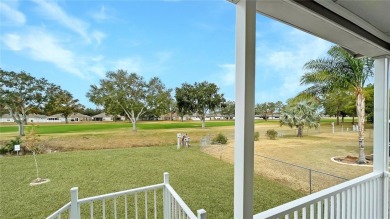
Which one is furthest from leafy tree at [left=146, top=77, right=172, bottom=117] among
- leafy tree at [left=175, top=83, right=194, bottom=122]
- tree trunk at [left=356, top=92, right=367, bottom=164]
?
tree trunk at [left=356, top=92, right=367, bottom=164]

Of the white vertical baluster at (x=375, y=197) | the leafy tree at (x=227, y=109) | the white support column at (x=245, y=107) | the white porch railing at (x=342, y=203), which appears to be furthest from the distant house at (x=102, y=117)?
the white vertical baluster at (x=375, y=197)

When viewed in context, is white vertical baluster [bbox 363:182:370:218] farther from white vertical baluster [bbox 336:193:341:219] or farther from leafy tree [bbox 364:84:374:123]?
leafy tree [bbox 364:84:374:123]

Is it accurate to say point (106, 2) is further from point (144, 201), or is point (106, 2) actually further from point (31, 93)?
point (144, 201)

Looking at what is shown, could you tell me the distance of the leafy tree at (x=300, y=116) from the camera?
7.91 feet

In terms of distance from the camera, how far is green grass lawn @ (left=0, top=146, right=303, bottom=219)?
53.4 inches

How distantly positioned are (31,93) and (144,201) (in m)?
1.23

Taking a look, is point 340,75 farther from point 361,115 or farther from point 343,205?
point 343,205

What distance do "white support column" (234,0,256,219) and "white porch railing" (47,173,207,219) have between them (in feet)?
→ 1.93

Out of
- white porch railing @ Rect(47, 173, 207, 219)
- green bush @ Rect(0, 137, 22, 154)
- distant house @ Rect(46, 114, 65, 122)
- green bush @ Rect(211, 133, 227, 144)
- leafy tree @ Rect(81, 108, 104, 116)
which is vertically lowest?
white porch railing @ Rect(47, 173, 207, 219)

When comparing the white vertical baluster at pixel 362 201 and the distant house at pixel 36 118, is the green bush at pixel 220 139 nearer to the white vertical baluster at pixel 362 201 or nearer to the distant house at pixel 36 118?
the white vertical baluster at pixel 362 201

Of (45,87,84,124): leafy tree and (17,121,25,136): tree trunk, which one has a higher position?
(45,87,84,124): leafy tree

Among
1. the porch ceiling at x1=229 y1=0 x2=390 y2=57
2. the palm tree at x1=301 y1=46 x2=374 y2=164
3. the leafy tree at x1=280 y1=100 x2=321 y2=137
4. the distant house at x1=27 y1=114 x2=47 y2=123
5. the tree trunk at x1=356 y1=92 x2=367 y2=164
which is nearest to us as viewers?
the porch ceiling at x1=229 y1=0 x2=390 y2=57

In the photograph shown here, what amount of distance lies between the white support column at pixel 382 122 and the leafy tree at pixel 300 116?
2.39ft

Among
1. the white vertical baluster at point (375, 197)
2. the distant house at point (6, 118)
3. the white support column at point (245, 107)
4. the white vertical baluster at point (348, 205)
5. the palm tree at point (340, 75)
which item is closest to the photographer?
the white support column at point (245, 107)
